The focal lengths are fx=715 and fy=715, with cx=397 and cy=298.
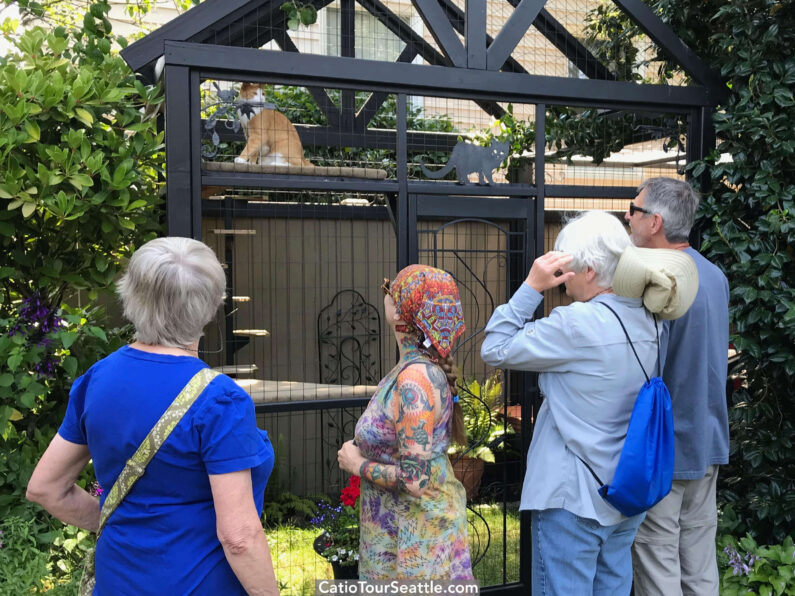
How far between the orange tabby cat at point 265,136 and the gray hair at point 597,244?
142 centimetres

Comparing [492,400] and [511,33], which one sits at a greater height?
[511,33]

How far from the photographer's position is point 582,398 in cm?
216

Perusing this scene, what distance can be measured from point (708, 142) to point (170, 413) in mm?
3166

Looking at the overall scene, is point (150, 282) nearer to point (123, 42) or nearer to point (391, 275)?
point (123, 42)

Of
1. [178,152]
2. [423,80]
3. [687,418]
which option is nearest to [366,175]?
[423,80]

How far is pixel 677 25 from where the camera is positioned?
3861 mm

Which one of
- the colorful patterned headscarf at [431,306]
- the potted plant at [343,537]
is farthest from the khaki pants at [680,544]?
the potted plant at [343,537]


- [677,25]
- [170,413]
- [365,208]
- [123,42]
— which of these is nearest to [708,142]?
[677,25]

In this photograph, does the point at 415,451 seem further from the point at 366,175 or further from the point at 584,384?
the point at 366,175

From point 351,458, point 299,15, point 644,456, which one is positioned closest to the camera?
point 644,456

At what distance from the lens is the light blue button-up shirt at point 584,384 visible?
83.8 inches

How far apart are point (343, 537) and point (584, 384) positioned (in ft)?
5.95

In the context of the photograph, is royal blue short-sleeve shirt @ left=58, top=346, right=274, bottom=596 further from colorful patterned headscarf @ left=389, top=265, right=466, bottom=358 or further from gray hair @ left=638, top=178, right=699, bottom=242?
gray hair @ left=638, top=178, right=699, bottom=242

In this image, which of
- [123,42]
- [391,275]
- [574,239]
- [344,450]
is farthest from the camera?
[391,275]
